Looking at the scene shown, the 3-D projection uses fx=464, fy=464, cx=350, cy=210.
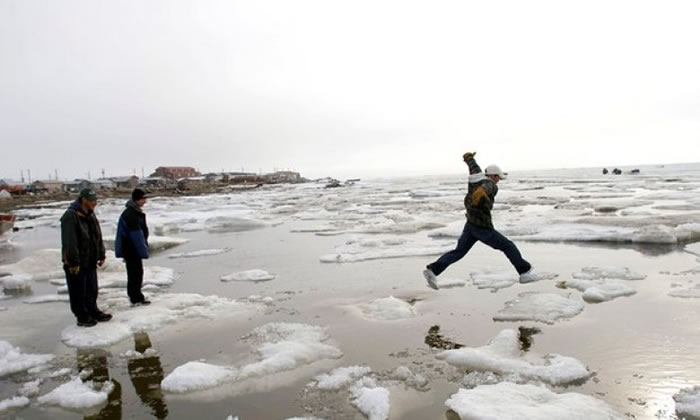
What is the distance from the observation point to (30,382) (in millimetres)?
4125

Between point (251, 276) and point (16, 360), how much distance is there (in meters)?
4.13

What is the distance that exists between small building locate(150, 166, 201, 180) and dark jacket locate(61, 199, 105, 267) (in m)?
128

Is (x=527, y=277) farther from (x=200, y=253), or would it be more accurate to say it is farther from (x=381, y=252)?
(x=200, y=253)

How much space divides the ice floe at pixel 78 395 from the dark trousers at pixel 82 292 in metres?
1.98

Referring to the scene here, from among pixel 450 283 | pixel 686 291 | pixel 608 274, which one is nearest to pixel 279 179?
pixel 450 283

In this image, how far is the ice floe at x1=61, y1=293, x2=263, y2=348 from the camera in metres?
5.26

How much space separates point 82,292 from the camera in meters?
5.78

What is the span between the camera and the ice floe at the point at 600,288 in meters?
5.93

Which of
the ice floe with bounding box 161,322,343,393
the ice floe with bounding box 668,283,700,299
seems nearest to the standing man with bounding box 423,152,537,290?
the ice floe with bounding box 668,283,700,299

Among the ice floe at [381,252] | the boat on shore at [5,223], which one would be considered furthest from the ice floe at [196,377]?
the boat on shore at [5,223]

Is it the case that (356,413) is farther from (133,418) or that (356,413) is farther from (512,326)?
(512,326)

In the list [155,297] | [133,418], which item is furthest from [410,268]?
[133,418]

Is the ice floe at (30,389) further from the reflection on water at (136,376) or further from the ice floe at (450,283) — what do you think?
the ice floe at (450,283)

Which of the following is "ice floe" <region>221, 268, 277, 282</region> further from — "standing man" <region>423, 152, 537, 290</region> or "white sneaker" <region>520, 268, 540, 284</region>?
"white sneaker" <region>520, 268, 540, 284</region>
